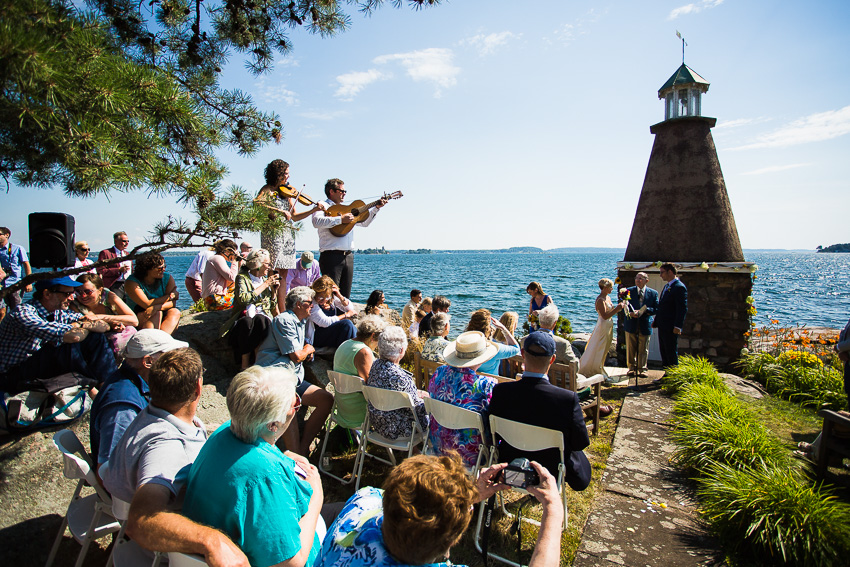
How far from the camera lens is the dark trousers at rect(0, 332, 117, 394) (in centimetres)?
317

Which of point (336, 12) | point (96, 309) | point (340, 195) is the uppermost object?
point (336, 12)

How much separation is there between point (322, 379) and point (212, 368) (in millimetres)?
1286

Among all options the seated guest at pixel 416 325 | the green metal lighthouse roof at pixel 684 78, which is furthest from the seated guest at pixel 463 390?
the green metal lighthouse roof at pixel 684 78

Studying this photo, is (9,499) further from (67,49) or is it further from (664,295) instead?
(664,295)

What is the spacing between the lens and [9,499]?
284cm

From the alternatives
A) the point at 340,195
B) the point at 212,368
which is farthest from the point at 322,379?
the point at 340,195

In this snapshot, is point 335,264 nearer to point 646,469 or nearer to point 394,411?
point 394,411

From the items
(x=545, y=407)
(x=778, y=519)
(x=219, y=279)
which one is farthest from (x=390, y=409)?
(x=219, y=279)

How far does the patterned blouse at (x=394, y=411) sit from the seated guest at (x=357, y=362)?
235 millimetres

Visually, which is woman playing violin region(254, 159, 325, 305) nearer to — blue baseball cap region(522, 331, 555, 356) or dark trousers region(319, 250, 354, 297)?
dark trousers region(319, 250, 354, 297)

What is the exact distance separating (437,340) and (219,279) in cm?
284

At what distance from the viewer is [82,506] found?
8.86ft

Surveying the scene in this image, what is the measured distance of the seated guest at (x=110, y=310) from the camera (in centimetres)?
396

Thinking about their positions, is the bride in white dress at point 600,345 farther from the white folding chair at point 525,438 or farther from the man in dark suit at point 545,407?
the white folding chair at point 525,438
